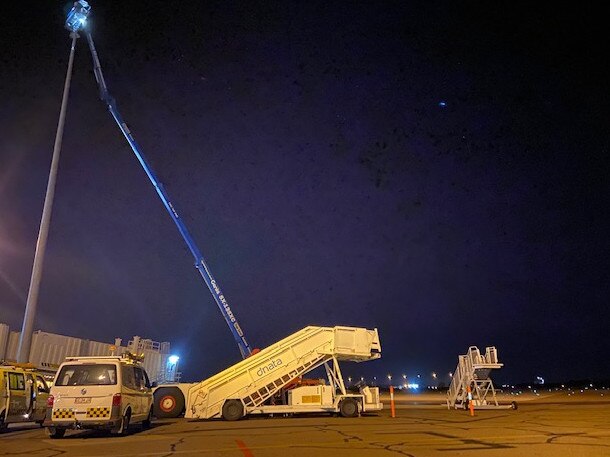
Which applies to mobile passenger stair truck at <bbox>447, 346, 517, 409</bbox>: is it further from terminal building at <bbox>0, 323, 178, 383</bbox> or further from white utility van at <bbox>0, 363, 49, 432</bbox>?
white utility van at <bbox>0, 363, 49, 432</bbox>

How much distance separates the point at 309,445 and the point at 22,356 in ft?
41.0

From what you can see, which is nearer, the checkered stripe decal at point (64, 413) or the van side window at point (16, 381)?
the checkered stripe decal at point (64, 413)

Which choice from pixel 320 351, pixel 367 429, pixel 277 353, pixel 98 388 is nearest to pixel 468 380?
pixel 320 351

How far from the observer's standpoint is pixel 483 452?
899 centimetres

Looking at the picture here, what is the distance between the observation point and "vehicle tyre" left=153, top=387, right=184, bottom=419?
797 inches

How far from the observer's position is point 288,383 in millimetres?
20219

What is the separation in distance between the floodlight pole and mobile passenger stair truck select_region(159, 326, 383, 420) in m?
6.17

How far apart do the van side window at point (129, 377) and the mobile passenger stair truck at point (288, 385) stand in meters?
5.50

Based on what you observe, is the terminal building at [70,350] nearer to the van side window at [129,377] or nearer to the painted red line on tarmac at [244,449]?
the van side window at [129,377]

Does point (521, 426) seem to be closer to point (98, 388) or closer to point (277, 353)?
point (277, 353)

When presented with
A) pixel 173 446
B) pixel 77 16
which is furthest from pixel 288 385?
pixel 77 16

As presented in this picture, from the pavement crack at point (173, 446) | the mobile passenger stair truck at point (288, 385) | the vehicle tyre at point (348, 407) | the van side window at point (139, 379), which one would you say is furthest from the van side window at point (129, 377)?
the vehicle tyre at point (348, 407)

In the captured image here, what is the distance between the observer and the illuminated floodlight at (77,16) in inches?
974

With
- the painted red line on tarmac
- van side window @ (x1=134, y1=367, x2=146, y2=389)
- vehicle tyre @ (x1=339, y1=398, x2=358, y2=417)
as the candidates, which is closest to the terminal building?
van side window @ (x1=134, y1=367, x2=146, y2=389)
